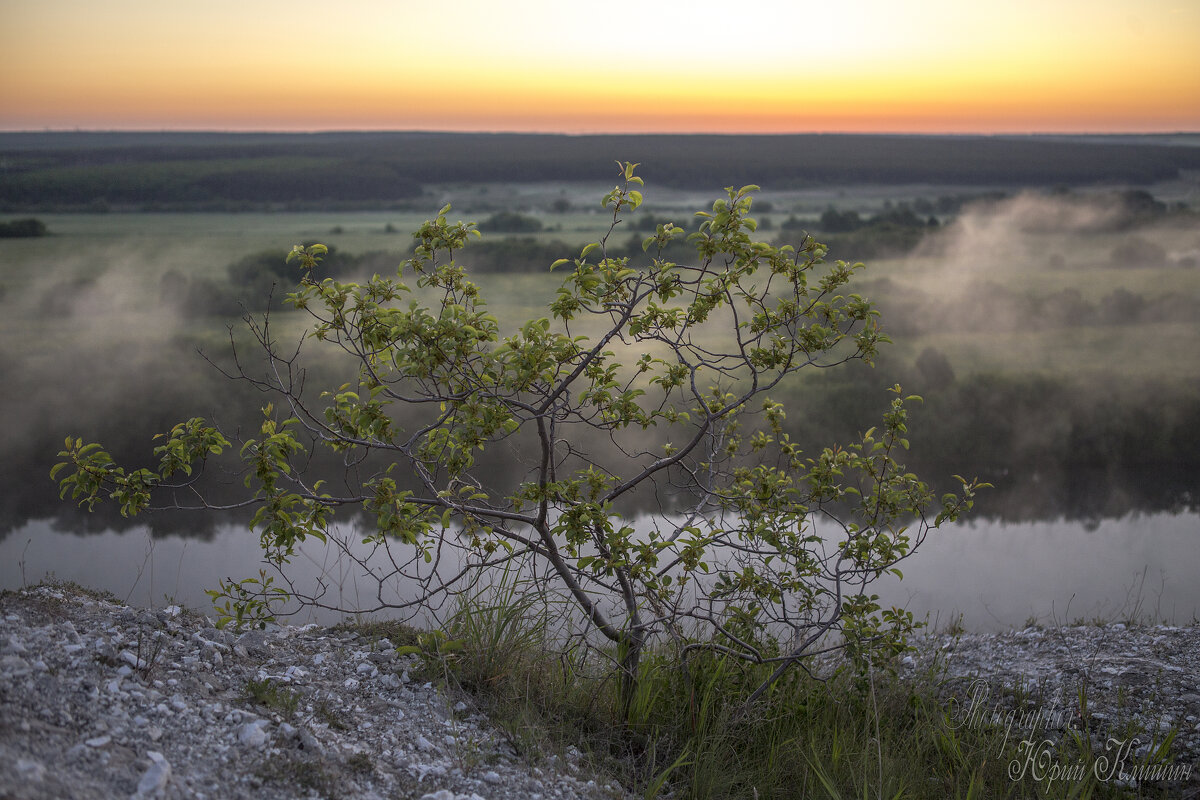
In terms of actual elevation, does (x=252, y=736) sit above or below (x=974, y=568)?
above

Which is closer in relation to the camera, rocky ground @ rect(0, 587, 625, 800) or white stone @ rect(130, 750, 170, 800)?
white stone @ rect(130, 750, 170, 800)

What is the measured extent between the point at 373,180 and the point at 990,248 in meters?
16.2

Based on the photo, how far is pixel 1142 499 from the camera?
1048cm

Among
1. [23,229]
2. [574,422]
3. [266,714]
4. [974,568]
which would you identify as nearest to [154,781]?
[266,714]

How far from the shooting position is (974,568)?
26.8 ft

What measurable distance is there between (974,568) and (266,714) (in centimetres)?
733

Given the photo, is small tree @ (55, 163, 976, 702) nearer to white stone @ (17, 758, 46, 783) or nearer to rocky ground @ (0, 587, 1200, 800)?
rocky ground @ (0, 587, 1200, 800)

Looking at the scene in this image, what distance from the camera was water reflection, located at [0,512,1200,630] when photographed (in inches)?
249

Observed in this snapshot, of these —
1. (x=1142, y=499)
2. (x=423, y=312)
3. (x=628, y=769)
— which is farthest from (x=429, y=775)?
(x=1142, y=499)

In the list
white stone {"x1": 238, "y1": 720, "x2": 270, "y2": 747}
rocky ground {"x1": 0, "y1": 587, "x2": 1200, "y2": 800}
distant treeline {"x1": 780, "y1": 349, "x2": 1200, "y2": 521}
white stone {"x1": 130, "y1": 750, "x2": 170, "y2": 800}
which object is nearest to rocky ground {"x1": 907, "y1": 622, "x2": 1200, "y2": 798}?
rocky ground {"x1": 0, "y1": 587, "x2": 1200, "y2": 800}

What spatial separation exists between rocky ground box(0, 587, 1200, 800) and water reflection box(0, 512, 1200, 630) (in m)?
1.68

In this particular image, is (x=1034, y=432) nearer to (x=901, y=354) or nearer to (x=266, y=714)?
(x=901, y=354)

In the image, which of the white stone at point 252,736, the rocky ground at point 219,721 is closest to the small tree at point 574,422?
the rocky ground at point 219,721

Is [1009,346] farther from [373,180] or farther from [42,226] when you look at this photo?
[42,226]
